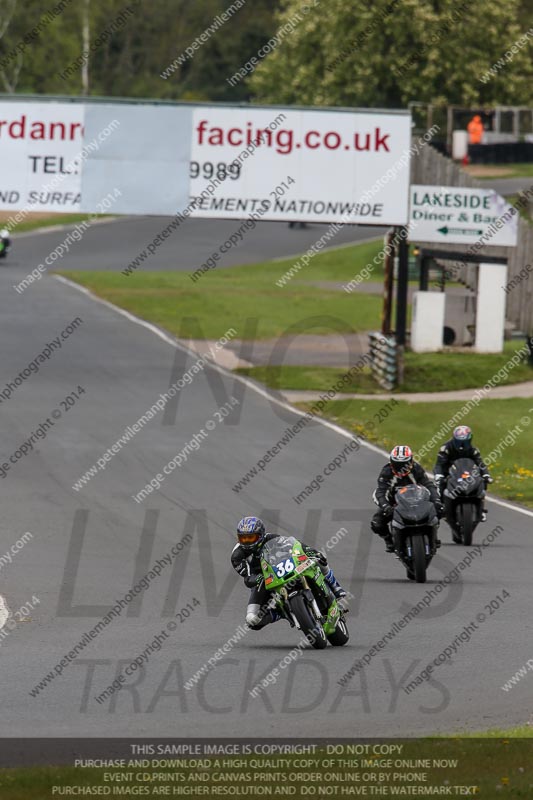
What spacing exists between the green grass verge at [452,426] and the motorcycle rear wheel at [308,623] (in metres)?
12.1

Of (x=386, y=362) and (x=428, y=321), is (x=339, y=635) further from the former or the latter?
(x=428, y=321)

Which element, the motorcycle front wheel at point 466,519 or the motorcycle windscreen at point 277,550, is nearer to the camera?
the motorcycle windscreen at point 277,550

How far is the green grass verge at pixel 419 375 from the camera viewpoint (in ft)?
110

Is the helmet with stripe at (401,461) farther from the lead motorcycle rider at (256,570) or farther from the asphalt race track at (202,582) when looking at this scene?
the lead motorcycle rider at (256,570)

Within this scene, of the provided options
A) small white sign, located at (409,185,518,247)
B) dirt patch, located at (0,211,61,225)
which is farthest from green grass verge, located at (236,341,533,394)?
dirt patch, located at (0,211,61,225)

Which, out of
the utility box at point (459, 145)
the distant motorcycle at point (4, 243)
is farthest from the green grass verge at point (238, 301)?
the utility box at point (459, 145)

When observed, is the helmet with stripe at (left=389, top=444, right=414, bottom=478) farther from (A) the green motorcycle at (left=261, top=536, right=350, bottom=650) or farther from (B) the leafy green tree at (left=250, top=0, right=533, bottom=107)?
(B) the leafy green tree at (left=250, top=0, right=533, bottom=107)

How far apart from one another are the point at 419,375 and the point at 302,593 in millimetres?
21947

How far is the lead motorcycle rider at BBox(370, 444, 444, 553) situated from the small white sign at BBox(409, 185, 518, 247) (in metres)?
16.9

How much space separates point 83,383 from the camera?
1289 inches

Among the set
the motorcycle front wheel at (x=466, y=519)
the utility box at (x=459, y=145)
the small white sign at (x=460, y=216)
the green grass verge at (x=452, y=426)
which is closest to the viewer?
the motorcycle front wheel at (x=466, y=519)

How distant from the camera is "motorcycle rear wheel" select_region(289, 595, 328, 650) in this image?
42.9 ft

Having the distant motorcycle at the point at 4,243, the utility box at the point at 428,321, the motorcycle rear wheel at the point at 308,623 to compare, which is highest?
the distant motorcycle at the point at 4,243
